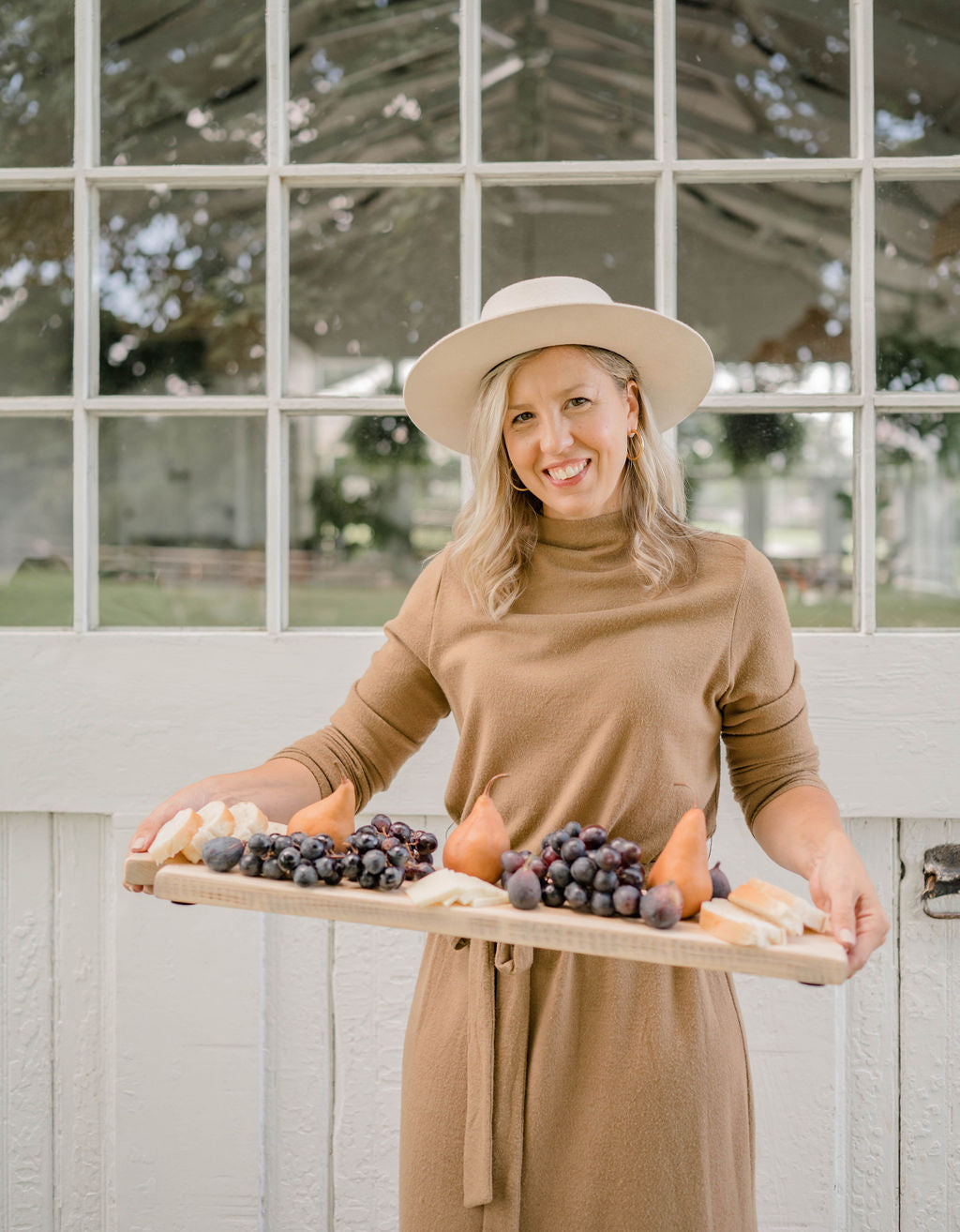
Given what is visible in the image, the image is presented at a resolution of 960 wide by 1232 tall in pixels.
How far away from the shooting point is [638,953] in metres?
1.03

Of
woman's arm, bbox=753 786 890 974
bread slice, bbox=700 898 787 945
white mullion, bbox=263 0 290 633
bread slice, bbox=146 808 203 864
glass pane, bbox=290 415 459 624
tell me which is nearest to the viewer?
bread slice, bbox=700 898 787 945

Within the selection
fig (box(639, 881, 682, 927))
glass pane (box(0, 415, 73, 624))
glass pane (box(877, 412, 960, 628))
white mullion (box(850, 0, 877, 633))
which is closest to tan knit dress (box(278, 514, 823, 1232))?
fig (box(639, 881, 682, 927))

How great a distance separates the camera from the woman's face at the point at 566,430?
1.29m

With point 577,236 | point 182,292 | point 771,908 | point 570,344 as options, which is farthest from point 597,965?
point 577,236

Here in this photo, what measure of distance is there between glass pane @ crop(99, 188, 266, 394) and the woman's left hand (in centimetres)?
144

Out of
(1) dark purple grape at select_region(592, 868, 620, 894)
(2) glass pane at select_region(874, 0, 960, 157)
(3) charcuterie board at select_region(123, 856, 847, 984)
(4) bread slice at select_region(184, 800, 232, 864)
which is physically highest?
(2) glass pane at select_region(874, 0, 960, 157)

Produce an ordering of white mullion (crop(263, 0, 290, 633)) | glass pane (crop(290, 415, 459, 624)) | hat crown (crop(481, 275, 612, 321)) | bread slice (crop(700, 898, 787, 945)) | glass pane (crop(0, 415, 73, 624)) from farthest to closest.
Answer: glass pane (crop(290, 415, 459, 624)) → glass pane (crop(0, 415, 73, 624)) → white mullion (crop(263, 0, 290, 633)) → hat crown (crop(481, 275, 612, 321)) → bread slice (crop(700, 898, 787, 945))

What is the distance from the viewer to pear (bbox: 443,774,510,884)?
1.14 meters

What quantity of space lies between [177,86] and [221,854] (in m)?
1.59

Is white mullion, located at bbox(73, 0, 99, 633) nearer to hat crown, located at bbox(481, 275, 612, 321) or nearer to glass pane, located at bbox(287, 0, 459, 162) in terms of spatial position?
glass pane, located at bbox(287, 0, 459, 162)

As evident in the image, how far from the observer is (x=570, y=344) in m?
1.34

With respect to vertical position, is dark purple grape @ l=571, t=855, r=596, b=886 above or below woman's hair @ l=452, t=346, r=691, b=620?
below

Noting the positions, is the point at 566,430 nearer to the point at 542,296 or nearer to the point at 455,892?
the point at 542,296

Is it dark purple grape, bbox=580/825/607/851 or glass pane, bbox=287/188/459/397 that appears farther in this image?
glass pane, bbox=287/188/459/397
